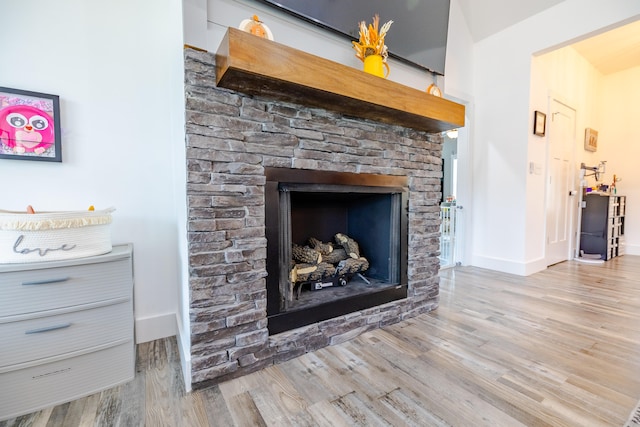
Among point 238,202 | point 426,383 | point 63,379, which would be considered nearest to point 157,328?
point 63,379

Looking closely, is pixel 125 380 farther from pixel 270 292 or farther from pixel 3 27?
pixel 3 27

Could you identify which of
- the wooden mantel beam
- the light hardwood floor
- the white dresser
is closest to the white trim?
the light hardwood floor

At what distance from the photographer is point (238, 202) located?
4.24 ft

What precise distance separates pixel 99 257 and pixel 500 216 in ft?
11.9

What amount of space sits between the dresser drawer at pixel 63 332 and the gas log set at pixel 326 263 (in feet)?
2.90

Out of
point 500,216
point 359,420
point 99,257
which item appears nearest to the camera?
point 359,420

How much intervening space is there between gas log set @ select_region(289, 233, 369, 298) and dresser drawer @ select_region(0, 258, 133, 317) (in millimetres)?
879

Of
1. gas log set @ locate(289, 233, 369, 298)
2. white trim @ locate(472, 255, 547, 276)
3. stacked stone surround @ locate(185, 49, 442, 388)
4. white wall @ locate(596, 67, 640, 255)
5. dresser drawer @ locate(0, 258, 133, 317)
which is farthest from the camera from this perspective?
white wall @ locate(596, 67, 640, 255)

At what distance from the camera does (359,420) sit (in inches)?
41.9

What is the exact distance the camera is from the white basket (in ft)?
3.54

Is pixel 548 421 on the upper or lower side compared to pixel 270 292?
lower

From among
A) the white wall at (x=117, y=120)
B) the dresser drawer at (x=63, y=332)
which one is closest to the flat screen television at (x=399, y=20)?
the white wall at (x=117, y=120)

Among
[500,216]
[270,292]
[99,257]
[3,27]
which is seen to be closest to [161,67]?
[3,27]

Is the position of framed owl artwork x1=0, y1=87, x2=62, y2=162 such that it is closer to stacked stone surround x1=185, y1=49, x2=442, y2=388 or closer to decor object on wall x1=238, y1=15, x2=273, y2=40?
stacked stone surround x1=185, y1=49, x2=442, y2=388
